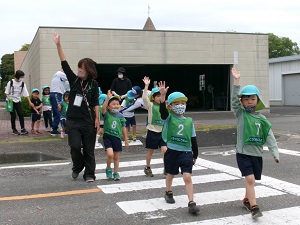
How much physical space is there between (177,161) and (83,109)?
218 cm

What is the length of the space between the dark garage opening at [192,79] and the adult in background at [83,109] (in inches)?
703

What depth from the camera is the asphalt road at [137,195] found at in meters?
4.87

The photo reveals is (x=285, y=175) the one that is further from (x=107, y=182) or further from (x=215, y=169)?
(x=107, y=182)

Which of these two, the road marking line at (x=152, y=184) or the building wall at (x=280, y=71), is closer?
the road marking line at (x=152, y=184)

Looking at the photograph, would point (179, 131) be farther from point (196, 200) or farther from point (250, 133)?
point (196, 200)

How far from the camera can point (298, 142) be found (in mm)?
11492

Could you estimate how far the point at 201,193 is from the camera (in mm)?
6035

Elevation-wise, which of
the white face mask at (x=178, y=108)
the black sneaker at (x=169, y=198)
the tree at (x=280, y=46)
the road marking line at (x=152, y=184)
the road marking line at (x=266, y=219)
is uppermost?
the tree at (x=280, y=46)

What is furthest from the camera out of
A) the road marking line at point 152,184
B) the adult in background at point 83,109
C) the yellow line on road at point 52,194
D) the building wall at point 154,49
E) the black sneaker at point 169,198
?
the building wall at point 154,49

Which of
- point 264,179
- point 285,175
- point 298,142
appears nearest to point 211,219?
point 264,179

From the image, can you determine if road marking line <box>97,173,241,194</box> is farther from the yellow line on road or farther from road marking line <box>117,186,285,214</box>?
road marking line <box>117,186,285,214</box>

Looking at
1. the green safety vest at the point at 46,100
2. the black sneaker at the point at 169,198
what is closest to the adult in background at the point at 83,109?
the black sneaker at the point at 169,198

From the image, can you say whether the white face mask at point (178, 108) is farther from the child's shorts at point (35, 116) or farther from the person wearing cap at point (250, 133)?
the child's shorts at point (35, 116)

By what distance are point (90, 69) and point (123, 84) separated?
5602 millimetres
